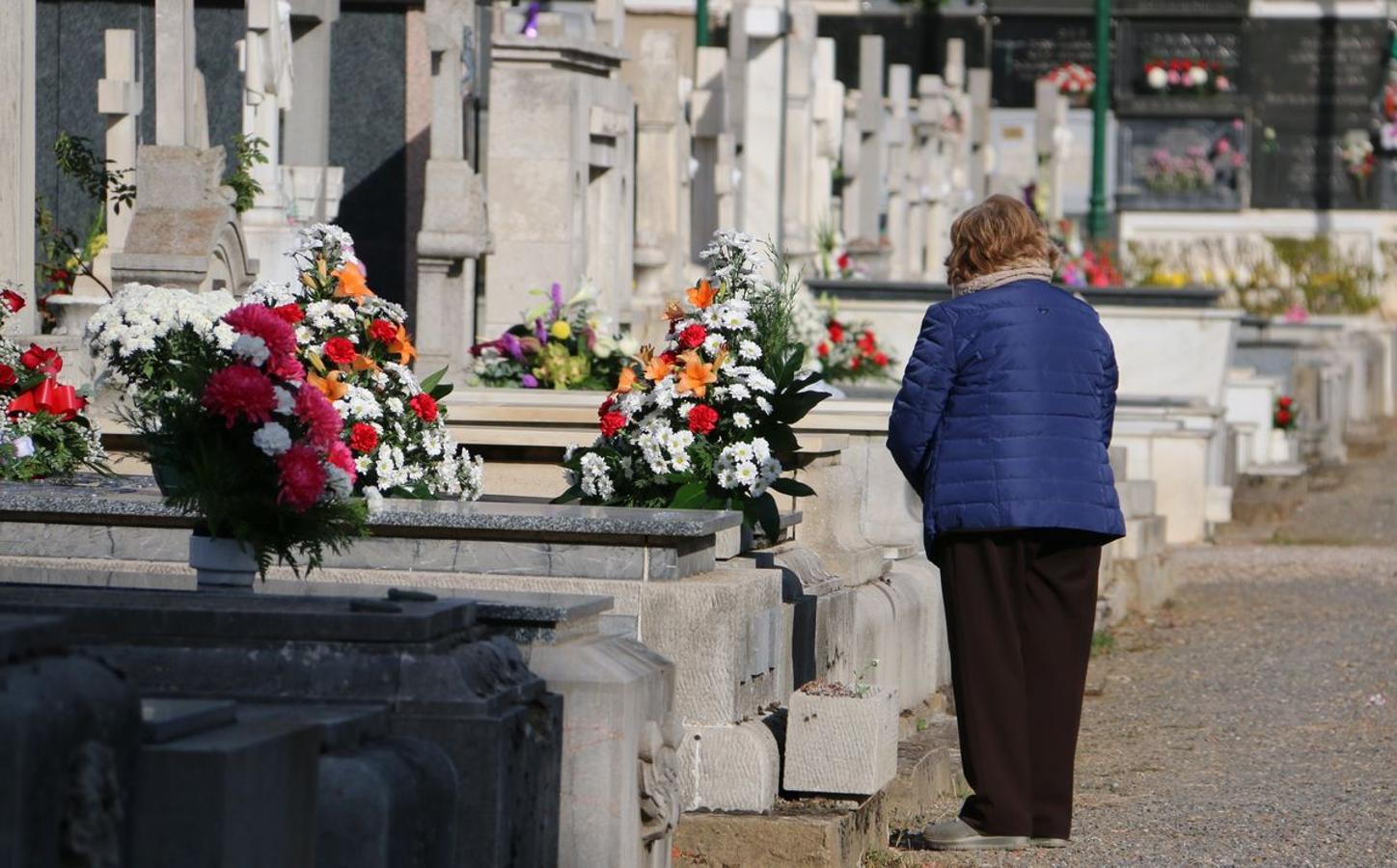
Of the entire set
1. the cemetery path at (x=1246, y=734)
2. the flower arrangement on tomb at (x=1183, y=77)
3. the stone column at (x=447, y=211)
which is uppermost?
the flower arrangement on tomb at (x=1183, y=77)

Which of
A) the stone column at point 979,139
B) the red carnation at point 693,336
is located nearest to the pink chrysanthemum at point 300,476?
the red carnation at point 693,336

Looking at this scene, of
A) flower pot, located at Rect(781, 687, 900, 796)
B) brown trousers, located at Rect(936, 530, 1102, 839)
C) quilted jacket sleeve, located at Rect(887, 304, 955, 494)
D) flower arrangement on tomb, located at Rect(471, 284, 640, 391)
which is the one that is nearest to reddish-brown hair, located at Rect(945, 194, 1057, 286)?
quilted jacket sleeve, located at Rect(887, 304, 955, 494)

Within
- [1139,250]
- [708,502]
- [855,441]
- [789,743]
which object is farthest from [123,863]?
[1139,250]

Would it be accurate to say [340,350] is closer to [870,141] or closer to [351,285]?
[351,285]

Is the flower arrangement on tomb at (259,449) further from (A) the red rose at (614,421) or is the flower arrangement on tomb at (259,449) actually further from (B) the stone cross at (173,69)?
(B) the stone cross at (173,69)

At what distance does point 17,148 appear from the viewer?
9328 mm

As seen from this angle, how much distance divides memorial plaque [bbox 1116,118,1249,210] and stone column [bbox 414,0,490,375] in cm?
2725

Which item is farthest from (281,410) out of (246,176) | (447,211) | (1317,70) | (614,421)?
(1317,70)

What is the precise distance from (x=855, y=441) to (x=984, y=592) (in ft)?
8.86

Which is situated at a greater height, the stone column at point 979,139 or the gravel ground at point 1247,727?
the stone column at point 979,139

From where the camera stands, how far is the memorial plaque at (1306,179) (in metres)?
39.9

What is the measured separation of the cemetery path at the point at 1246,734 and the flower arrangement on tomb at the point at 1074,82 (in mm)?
23390

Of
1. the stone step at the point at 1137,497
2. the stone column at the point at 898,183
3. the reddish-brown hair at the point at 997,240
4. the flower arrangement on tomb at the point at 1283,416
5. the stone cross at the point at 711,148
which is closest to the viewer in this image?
the reddish-brown hair at the point at 997,240

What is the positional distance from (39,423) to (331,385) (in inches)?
44.0
